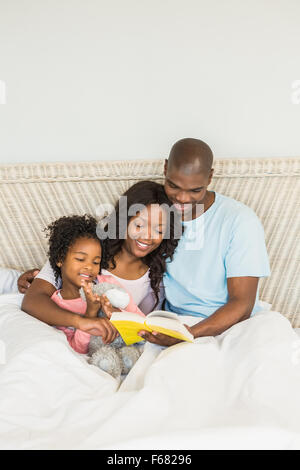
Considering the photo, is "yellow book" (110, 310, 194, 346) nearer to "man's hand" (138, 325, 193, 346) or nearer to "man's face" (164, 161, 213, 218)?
"man's hand" (138, 325, 193, 346)

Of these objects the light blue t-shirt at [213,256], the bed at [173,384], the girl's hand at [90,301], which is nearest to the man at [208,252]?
the light blue t-shirt at [213,256]

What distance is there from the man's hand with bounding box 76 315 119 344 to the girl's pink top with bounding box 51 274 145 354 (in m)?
0.03

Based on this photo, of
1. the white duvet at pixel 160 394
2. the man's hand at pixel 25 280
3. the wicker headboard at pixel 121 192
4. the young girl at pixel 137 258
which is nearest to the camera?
the white duvet at pixel 160 394

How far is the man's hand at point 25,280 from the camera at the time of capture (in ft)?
5.98

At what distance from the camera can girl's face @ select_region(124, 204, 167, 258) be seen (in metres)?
1.66

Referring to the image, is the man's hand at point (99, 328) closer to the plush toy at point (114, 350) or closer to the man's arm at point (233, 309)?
the plush toy at point (114, 350)

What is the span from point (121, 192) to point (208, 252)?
0.50 metres

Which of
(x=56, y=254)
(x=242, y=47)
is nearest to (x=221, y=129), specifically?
(x=242, y=47)

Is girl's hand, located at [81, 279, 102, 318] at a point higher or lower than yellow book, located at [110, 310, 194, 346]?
lower

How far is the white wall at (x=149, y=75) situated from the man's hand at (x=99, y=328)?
0.79 m

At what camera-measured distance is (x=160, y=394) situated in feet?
3.78

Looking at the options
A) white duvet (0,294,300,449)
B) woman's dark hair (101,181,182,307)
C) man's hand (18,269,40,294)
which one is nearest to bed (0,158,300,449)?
white duvet (0,294,300,449)

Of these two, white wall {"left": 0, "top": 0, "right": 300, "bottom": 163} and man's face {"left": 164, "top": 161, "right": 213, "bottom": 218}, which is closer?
man's face {"left": 164, "top": 161, "right": 213, "bottom": 218}

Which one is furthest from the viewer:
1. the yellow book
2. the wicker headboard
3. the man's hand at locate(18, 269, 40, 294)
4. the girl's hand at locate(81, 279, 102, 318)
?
the wicker headboard
